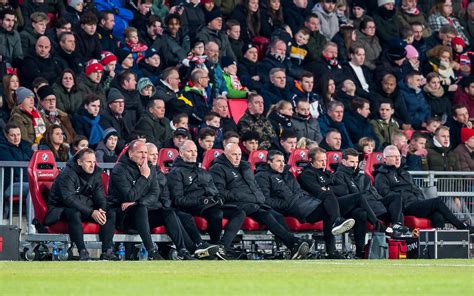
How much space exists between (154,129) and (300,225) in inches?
112

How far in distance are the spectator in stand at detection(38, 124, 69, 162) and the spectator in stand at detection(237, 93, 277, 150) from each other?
3.65 metres

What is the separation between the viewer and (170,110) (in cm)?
Answer: 2481

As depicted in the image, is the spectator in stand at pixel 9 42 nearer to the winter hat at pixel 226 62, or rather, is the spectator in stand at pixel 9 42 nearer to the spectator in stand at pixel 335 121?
the winter hat at pixel 226 62

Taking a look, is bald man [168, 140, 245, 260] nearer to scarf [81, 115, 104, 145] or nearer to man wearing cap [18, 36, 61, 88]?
scarf [81, 115, 104, 145]

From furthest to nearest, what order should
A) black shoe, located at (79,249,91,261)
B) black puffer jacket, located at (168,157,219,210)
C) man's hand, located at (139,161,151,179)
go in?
1. black puffer jacket, located at (168,157,219,210)
2. man's hand, located at (139,161,151,179)
3. black shoe, located at (79,249,91,261)

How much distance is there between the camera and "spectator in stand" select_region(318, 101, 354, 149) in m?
26.6

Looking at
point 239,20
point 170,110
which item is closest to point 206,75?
point 170,110

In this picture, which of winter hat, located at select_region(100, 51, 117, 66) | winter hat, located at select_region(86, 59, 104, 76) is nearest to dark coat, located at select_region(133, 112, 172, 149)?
winter hat, located at select_region(86, 59, 104, 76)

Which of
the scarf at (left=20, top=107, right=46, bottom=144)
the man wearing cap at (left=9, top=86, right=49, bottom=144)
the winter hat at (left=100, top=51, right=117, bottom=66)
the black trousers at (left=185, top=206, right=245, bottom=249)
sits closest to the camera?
the black trousers at (left=185, top=206, right=245, bottom=249)

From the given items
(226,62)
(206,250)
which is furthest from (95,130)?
(226,62)

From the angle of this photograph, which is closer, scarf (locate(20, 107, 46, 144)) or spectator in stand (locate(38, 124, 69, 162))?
spectator in stand (locate(38, 124, 69, 162))

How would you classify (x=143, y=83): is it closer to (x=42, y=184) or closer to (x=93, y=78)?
(x=93, y=78)

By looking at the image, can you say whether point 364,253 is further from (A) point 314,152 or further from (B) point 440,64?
(B) point 440,64

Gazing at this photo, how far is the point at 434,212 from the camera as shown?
77.3ft
